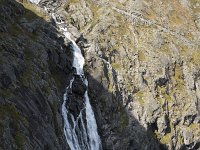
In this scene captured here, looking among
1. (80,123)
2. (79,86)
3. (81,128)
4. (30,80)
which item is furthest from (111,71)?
(30,80)

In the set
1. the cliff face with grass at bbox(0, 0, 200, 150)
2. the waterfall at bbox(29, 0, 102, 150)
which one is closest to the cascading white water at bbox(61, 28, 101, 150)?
the waterfall at bbox(29, 0, 102, 150)

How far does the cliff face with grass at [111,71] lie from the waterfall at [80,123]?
5.43ft

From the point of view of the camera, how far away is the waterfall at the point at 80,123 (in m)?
63.1

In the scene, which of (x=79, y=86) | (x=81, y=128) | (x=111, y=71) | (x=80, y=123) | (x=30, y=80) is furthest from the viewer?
(x=111, y=71)

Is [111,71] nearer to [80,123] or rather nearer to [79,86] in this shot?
[79,86]

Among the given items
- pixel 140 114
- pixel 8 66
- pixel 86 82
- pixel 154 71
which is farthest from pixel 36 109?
pixel 154 71

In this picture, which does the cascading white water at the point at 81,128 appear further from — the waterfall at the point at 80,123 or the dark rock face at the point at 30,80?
the dark rock face at the point at 30,80

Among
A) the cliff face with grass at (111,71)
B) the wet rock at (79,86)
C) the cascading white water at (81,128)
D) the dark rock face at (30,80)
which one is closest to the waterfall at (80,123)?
the cascading white water at (81,128)

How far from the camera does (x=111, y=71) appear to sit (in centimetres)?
8000

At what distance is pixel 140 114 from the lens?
3162 inches

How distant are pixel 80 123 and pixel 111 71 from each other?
52.9 feet

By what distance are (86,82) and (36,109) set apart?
77.4ft

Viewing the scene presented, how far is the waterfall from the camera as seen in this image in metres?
63.1

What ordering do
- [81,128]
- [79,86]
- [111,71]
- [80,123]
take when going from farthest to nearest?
[111,71] → [79,86] → [80,123] → [81,128]
